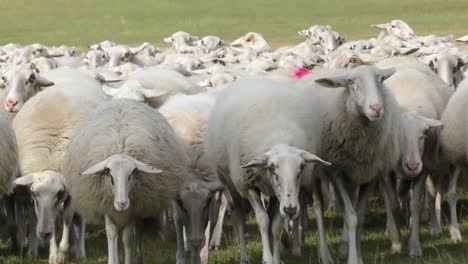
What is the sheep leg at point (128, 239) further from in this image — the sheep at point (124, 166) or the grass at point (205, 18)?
the grass at point (205, 18)

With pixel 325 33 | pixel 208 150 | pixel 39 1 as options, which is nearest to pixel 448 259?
pixel 208 150

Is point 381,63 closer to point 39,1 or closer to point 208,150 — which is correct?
point 208,150

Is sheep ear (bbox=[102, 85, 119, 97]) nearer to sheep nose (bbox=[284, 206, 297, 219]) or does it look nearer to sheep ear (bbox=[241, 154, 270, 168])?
sheep ear (bbox=[241, 154, 270, 168])

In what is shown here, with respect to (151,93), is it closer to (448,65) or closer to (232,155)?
(232,155)

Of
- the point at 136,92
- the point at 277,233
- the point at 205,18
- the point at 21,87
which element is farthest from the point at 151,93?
the point at 205,18

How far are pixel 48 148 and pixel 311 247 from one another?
2.64 metres

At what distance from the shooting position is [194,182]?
845 centimetres

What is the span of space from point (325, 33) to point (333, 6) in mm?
32193

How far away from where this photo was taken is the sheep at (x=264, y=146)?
7.42m

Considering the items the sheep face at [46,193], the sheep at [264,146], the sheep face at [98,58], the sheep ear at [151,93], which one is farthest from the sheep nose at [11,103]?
the sheep face at [98,58]

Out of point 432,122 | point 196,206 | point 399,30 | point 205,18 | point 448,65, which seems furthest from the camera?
point 205,18

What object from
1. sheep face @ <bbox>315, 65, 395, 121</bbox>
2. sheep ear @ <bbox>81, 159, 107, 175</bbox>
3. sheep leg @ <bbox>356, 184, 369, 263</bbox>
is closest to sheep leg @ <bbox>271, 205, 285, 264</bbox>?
sheep leg @ <bbox>356, 184, 369, 263</bbox>

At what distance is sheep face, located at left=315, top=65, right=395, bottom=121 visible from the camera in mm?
8031

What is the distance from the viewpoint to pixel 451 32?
36562mm
